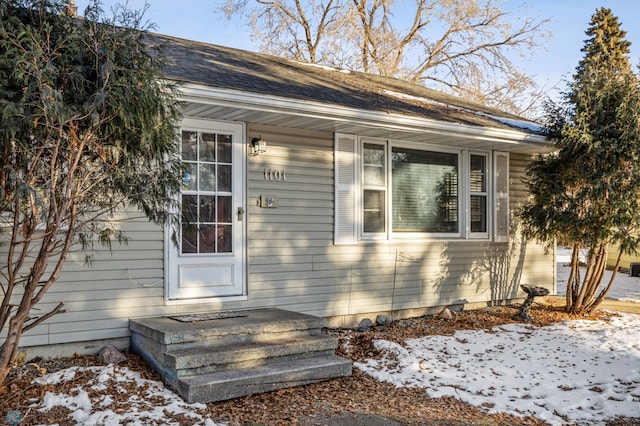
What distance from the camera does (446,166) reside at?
24.5ft

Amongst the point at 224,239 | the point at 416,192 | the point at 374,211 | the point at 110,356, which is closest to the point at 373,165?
the point at 374,211

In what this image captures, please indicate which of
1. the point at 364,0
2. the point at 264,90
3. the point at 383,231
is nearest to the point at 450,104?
the point at 383,231

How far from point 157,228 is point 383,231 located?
9.57ft

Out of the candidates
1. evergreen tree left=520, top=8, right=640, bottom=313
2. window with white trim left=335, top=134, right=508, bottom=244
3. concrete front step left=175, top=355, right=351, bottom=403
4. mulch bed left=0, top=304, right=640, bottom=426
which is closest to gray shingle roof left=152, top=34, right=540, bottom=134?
window with white trim left=335, top=134, right=508, bottom=244

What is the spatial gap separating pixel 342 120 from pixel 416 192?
6.06 ft

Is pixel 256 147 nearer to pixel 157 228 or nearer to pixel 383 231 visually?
pixel 157 228

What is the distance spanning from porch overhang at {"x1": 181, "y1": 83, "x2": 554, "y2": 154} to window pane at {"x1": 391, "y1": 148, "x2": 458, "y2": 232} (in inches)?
9.8

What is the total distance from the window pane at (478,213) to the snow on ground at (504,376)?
1.56m

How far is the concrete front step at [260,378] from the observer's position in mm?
3938

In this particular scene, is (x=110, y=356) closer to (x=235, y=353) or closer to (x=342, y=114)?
(x=235, y=353)

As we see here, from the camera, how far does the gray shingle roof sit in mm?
5566

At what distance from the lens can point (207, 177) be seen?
5.52 meters

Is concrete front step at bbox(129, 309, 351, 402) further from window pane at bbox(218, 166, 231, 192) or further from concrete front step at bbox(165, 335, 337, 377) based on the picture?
window pane at bbox(218, 166, 231, 192)

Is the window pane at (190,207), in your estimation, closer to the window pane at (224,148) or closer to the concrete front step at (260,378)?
the window pane at (224,148)
